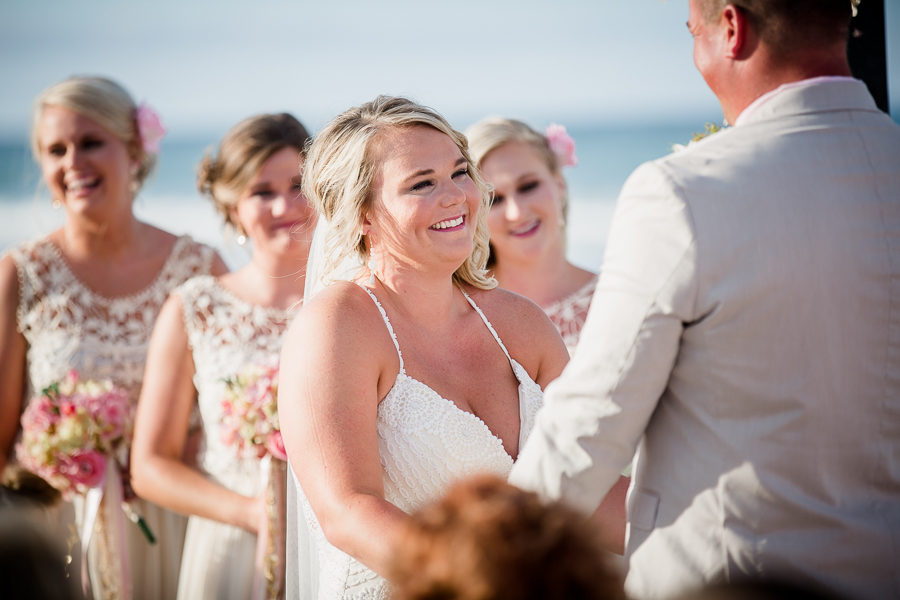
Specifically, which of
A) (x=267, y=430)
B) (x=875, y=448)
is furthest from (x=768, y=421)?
(x=267, y=430)

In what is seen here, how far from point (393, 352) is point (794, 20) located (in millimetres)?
1465

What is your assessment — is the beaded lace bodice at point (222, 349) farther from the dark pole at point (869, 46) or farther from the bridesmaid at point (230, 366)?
the dark pole at point (869, 46)

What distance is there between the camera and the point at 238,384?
398 centimetres

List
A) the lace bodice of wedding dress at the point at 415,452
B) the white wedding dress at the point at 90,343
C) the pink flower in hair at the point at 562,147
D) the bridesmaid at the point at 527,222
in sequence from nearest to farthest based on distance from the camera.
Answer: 1. the lace bodice of wedding dress at the point at 415,452
2. the white wedding dress at the point at 90,343
3. the bridesmaid at the point at 527,222
4. the pink flower in hair at the point at 562,147

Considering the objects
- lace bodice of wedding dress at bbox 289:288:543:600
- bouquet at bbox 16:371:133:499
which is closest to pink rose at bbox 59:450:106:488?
bouquet at bbox 16:371:133:499

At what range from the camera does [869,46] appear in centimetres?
323

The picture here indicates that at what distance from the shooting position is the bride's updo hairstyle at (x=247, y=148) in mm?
4633

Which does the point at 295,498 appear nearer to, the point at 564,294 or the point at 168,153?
the point at 564,294

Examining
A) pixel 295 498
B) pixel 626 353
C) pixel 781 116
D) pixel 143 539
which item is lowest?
pixel 143 539

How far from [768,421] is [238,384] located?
2504 millimetres

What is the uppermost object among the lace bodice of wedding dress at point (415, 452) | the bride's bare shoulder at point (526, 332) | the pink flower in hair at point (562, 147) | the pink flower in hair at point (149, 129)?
the pink flower in hair at point (149, 129)

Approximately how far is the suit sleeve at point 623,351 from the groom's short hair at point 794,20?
412 mm

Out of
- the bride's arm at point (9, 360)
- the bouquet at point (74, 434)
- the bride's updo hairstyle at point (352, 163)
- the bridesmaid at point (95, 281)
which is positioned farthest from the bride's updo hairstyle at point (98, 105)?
the bride's updo hairstyle at point (352, 163)

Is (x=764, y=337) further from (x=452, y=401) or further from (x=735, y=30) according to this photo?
(x=452, y=401)
